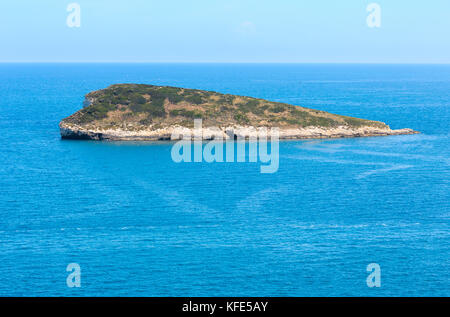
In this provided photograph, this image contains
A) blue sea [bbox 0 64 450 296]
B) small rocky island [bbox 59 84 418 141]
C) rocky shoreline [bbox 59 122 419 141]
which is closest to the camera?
blue sea [bbox 0 64 450 296]

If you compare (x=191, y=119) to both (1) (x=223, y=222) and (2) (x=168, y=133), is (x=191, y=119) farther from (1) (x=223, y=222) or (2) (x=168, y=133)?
(1) (x=223, y=222)

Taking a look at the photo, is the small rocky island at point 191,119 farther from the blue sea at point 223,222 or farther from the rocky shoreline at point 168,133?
the blue sea at point 223,222

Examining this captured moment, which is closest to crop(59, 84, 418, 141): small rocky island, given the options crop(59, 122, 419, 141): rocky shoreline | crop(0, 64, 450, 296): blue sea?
crop(59, 122, 419, 141): rocky shoreline

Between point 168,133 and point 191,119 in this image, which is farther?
point 191,119

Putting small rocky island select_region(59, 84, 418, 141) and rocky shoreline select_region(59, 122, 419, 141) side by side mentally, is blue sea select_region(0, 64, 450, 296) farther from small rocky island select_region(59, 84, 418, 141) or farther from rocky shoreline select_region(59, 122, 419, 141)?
small rocky island select_region(59, 84, 418, 141)

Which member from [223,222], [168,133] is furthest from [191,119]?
[223,222]

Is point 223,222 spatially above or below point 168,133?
below

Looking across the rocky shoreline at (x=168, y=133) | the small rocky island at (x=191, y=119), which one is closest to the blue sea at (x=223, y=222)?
the rocky shoreline at (x=168, y=133)
